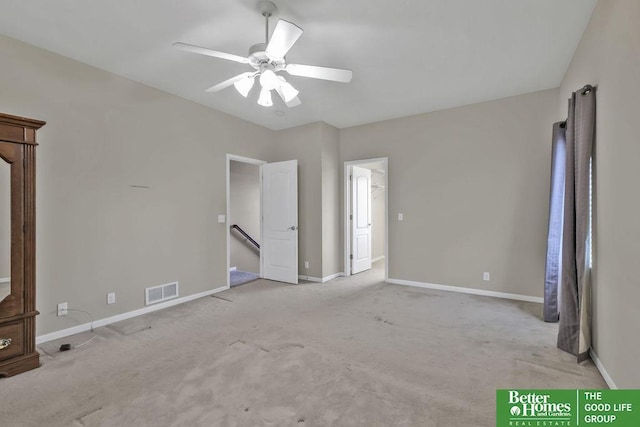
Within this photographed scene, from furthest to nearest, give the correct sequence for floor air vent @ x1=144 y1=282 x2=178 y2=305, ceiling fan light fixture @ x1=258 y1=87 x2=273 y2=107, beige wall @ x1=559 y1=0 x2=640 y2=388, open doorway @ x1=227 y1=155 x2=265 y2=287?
open doorway @ x1=227 y1=155 x2=265 y2=287, floor air vent @ x1=144 y1=282 x2=178 y2=305, ceiling fan light fixture @ x1=258 y1=87 x2=273 y2=107, beige wall @ x1=559 y1=0 x2=640 y2=388

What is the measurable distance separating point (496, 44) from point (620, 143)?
1439mm

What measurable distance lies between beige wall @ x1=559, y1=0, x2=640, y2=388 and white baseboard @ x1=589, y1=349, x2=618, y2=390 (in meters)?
0.05

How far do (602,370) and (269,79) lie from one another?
3.37m

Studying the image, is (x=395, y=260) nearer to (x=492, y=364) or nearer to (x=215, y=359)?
(x=492, y=364)

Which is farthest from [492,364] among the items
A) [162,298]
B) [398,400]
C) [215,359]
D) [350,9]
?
[162,298]

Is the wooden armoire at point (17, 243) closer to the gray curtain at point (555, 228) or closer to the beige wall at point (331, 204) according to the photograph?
the beige wall at point (331, 204)

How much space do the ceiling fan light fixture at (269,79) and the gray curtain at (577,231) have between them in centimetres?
249

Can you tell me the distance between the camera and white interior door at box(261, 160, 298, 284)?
4.91m

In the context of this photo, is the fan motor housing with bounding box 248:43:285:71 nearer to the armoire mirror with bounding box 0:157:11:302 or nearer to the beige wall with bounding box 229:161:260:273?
the armoire mirror with bounding box 0:157:11:302

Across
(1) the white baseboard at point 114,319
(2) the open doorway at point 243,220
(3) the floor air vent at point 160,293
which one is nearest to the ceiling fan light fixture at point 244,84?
(3) the floor air vent at point 160,293

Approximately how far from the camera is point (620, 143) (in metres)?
1.79

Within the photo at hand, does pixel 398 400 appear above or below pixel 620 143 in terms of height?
below

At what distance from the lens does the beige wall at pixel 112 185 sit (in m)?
2.72

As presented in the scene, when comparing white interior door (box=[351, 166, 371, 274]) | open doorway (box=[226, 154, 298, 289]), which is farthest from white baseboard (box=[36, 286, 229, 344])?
white interior door (box=[351, 166, 371, 274])
